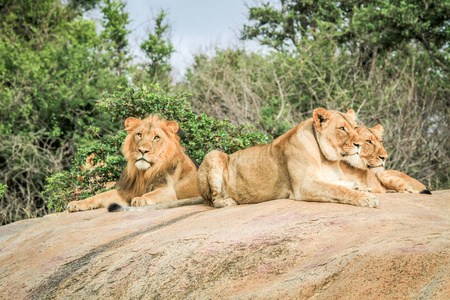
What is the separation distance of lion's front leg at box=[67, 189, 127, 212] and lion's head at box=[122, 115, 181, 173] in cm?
46

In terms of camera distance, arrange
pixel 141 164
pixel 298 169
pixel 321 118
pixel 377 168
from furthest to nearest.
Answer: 1. pixel 141 164
2. pixel 377 168
3. pixel 321 118
4. pixel 298 169

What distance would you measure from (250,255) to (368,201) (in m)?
1.32

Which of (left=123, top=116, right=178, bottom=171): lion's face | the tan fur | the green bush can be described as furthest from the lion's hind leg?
the green bush

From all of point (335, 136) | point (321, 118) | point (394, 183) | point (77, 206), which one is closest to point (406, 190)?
point (394, 183)

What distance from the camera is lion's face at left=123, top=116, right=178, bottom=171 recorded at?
6.65m

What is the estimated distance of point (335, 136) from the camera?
208 inches

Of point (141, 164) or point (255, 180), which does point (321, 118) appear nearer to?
point (255, 180)

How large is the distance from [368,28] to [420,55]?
5.46ft

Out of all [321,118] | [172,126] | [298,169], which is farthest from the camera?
[172,126]

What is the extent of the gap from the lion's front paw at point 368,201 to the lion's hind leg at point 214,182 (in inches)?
67.4

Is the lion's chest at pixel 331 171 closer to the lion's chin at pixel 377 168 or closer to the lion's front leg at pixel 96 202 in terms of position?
the lion's chin at pixel 377 168

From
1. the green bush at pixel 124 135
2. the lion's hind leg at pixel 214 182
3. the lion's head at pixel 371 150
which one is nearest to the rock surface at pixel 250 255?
the lion's hind leg at pixel 214 182

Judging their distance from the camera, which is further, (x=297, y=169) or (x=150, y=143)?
(x=150, y=143)

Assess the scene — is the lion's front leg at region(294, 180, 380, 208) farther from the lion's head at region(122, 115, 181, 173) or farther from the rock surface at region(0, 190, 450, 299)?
the lion's head at region(122, 115, 181, 173)
